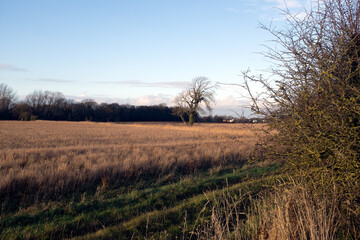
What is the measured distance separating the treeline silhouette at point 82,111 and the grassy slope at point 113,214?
223 feet

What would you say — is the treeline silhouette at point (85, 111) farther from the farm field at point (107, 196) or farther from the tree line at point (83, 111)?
the farm field at point (107, 196)

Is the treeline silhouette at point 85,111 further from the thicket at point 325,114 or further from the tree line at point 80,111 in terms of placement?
the thicket at point 325,114

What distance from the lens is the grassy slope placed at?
527cm

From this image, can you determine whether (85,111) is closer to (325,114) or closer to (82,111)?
(82,111)

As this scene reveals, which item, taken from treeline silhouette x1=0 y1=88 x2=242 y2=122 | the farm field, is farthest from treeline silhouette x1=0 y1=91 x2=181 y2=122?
the farm field

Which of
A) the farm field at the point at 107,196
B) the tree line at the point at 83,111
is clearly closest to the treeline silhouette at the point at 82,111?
the tree line at the point at 83,111

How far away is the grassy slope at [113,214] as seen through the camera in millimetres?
5273

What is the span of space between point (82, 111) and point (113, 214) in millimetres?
84263

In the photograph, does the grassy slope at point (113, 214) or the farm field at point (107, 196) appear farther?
the farm field at point (107, 196)

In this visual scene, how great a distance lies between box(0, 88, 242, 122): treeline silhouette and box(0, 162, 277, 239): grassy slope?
67867 mm

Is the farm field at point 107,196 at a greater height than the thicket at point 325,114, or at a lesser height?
lesser

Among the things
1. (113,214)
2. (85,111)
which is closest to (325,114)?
(113,214)

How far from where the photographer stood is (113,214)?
621 cm

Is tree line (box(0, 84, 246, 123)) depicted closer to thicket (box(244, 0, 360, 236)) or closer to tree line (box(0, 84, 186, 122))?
tree line (box(0, 84, 186, 122))
